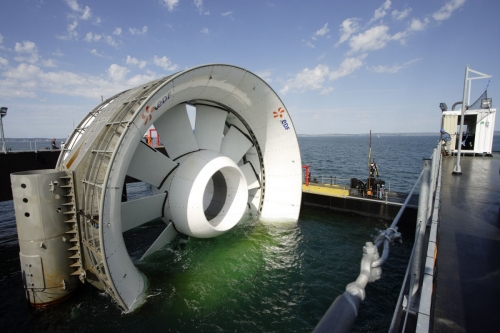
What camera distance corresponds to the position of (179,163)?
9336mm

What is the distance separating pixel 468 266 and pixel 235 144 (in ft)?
29.4

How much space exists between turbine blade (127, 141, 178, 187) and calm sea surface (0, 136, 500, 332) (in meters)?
2.97

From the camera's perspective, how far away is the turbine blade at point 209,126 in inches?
400

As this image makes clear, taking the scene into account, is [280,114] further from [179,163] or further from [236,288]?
[236,288]

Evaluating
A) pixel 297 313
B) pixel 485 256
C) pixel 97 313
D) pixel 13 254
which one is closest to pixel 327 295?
pixel 297 313

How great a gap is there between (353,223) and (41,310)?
1305cm

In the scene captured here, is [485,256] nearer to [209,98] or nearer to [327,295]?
[327,295]

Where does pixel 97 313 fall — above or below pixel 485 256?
below

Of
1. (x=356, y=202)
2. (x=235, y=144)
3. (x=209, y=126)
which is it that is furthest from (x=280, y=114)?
(x=356, y=202)

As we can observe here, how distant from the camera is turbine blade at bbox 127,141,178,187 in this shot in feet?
28.7

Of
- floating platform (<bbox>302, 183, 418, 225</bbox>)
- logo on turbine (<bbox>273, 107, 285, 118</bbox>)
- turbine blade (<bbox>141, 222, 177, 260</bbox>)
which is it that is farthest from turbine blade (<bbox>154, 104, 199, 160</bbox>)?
floating platform (<bbox>302, 183, 418, 225</bbox>)

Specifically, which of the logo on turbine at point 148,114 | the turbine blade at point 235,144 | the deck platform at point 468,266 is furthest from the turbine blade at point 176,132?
the deck platform at point 468,266

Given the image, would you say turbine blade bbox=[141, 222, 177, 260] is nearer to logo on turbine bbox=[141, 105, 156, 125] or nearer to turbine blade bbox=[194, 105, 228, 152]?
turbine blade bbox=[194, 105, 228, 152]

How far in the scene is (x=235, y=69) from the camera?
859cm
